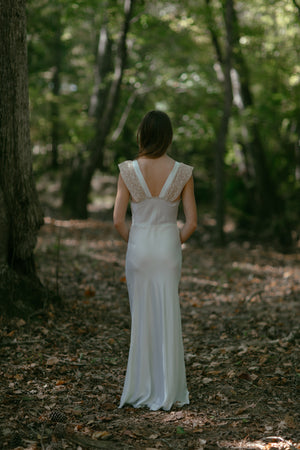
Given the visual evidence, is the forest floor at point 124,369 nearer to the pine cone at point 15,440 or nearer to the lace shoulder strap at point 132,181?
the pine cone at point 15,440

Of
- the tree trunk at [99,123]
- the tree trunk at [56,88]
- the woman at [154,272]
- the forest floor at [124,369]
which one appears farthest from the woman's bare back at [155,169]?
the tree trunk at [56,88]

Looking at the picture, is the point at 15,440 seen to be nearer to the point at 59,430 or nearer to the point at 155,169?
the point at 59,430

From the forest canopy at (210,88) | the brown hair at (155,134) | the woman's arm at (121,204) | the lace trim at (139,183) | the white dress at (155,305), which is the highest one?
the forest canopy at (210,88)

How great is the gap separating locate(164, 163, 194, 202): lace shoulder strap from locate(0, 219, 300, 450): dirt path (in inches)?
73.9

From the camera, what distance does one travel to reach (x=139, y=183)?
4.09m

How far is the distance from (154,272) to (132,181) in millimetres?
829

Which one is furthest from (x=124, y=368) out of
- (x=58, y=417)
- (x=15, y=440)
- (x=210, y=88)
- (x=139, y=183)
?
(x=210, y=88)

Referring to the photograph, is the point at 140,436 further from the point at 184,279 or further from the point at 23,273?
the point at 184,279

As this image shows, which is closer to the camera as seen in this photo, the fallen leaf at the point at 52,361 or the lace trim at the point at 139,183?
the lace trim at the point at 139,183

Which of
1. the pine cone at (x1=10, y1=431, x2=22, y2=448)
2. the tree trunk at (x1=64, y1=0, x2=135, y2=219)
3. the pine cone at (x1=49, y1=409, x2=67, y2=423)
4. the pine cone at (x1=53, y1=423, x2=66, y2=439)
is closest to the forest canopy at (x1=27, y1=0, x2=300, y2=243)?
the tree trunk at (x1=64, y1=0, x2=135, y2=219)

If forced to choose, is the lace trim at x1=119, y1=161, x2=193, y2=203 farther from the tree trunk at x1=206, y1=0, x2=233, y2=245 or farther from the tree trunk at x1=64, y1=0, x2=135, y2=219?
the tree trunk at x1=64, y1=0, x2=135, y2=219

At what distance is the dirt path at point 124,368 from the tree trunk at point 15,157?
33.1 inches

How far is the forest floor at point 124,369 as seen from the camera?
3637mm

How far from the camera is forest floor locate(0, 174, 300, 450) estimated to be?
143 inches
